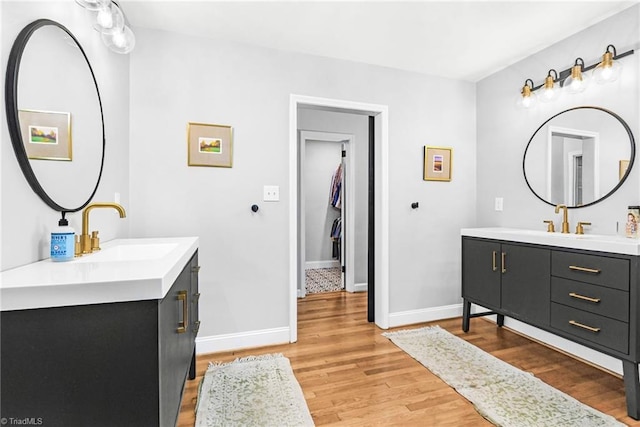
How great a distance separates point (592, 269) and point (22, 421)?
2.55 meters

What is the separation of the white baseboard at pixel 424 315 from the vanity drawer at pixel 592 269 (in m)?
1.26

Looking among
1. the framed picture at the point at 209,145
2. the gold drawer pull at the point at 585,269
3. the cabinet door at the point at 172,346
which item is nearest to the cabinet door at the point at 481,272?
the gold drawer pull at the point at 585,269

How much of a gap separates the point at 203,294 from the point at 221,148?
1.09 meters

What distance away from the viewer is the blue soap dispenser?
1.21 metres

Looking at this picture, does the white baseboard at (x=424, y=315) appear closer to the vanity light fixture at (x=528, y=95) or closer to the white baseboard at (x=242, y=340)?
the white baseboard at (x=242, y=340)

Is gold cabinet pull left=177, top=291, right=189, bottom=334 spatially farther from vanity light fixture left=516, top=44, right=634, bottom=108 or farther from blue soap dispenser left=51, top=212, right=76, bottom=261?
vanity light fixture left=516, top=44, right=634, bottom=108

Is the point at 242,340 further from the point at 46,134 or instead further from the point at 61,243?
the point at 46,134

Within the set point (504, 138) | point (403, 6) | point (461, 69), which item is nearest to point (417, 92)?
point (461, 69)

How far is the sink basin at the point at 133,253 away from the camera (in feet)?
4.59

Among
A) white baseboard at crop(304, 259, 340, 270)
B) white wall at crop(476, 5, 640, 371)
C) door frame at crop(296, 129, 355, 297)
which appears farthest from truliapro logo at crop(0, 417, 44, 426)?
white baseboard at crop(304, 259, 340, 270)

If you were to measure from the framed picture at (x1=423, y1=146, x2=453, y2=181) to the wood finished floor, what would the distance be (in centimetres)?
138

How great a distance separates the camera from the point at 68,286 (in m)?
0.86

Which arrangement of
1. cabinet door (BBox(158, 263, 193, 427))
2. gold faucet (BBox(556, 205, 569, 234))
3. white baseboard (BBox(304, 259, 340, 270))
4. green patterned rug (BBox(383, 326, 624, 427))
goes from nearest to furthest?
cabinet door (BBox(158, 263, 193, 427))
green patterned rug (BBox(383, 326, 624, 427))
gold faucet (BBox(556, 205, 569, 234))
white baseboard (BBox(304, 259, 340, 270))

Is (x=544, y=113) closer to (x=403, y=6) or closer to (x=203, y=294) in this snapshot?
(x=403, y=6)
